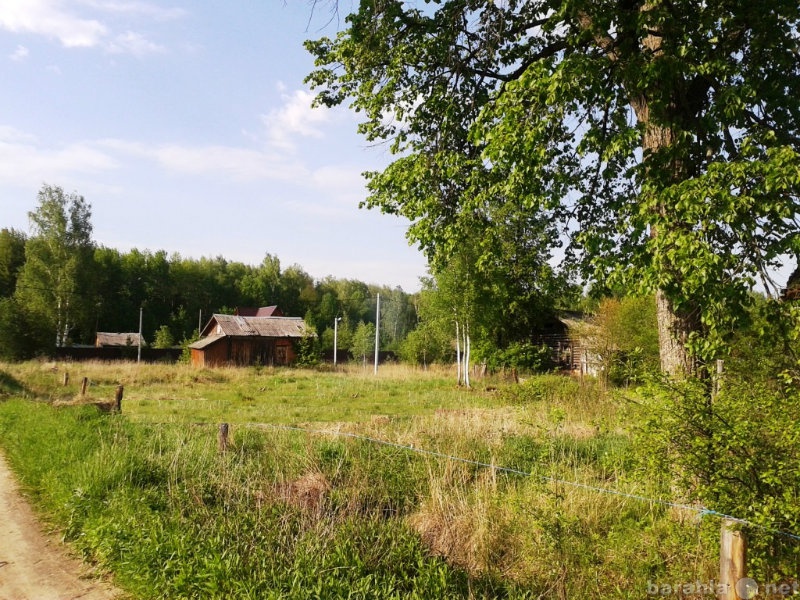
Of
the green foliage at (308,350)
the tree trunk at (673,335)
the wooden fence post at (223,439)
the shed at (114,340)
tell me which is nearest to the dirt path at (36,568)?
the wooden fence post at (223,439)

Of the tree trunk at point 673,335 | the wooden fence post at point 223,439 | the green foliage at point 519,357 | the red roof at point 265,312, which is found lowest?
the wooden fence post at point 223,439

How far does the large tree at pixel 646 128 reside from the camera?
20.8 ft

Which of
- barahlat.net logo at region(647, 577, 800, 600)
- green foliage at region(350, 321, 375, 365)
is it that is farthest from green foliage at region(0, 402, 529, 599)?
green foliage at region(350, 321, 375, 365)

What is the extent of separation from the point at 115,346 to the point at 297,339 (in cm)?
1701

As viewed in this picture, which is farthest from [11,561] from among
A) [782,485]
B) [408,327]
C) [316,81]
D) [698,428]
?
[408,327]

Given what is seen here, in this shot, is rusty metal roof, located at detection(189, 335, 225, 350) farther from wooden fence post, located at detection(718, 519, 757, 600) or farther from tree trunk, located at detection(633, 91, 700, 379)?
wooden fence post, located at detection(718, 519, 757, 600)

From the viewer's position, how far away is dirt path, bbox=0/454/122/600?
5.09 meters

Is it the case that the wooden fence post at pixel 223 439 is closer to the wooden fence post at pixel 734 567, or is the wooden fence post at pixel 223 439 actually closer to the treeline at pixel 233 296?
the treeline at pixel 233 296

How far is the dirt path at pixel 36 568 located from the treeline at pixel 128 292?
40.6 metres

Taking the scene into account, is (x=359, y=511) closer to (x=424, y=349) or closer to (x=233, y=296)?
(x=424, y=349)

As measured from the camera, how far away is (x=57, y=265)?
46250 mm

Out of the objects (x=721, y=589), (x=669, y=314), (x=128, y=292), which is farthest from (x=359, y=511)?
(x=128, y=292)

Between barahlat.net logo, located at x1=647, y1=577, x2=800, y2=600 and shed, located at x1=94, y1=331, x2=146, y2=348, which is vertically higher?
shed, located at x1=94, y1=331, x2=146, y2=348

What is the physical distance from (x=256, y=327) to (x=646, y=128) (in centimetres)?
4312
